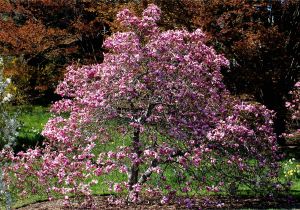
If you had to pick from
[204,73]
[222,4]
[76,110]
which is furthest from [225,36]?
[76,110]

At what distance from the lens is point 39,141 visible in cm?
1470

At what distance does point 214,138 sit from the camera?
8242mm

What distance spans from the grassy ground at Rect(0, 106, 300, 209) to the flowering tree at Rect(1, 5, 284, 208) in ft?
1.74

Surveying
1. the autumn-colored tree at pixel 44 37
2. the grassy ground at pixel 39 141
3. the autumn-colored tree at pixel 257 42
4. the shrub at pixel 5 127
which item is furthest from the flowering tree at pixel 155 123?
the autumn-colored tree at pixel 44 37

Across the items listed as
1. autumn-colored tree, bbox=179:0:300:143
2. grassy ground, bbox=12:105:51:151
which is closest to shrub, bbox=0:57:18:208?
grassy ground, bbox=12:105:51:151

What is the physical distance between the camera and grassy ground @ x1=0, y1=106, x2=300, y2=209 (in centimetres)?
1041

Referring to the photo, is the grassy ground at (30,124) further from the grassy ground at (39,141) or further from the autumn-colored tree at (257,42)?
the autumn-colored tree at (257,42)

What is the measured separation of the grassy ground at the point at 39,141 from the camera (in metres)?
10.4

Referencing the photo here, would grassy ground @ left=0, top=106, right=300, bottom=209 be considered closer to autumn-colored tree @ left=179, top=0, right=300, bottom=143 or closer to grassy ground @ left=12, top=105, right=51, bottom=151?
grassy ground @ left=12, top=105, right=51, bottom=151

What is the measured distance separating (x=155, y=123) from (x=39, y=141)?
6.86 m

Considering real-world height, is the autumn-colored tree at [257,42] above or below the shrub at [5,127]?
above

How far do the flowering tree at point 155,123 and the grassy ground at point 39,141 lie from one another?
0.53m

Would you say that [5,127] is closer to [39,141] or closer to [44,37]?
[39,141]

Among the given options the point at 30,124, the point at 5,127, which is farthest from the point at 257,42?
the point at 5,127
